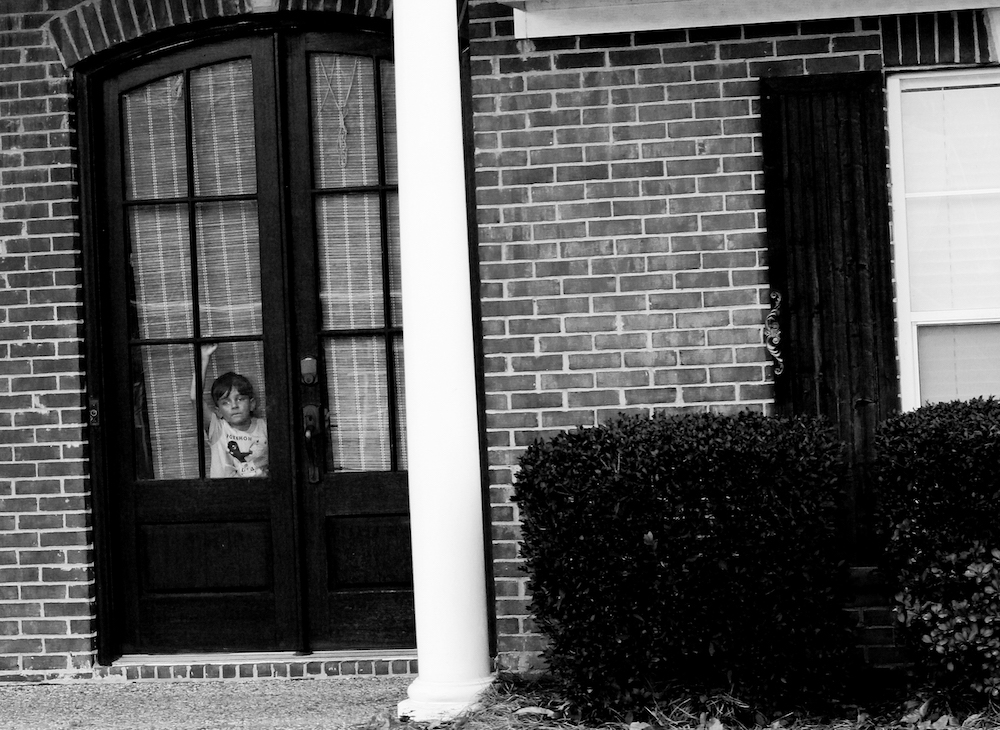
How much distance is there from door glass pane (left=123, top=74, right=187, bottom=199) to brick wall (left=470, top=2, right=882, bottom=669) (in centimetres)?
147

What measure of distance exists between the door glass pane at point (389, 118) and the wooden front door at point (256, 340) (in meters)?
0.01

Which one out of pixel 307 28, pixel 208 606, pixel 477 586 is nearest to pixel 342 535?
pixel 208 606

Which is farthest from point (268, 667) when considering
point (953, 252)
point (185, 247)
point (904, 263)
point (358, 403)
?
point (953, 252)

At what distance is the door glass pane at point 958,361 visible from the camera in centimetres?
487

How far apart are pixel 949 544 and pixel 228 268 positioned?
10.8 feet

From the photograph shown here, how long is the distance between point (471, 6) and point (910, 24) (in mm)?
1839

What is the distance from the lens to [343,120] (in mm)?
5277

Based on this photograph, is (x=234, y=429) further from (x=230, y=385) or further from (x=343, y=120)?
(x=343, y=120)

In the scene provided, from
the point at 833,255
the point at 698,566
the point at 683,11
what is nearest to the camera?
the point at 698,566

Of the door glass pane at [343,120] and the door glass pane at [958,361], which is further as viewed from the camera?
the door glass pane at [343,120]

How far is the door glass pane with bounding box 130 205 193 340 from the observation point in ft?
17.6

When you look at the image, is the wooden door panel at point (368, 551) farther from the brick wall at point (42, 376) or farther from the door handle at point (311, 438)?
the brick wall at point (42, 376)

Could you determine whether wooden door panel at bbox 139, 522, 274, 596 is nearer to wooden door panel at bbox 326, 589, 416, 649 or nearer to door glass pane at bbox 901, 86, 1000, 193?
wooden door panel at bbox 326, 589, 416, 649

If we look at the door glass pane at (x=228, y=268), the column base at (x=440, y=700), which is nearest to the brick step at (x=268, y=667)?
the column base at (x=440, y=700)
